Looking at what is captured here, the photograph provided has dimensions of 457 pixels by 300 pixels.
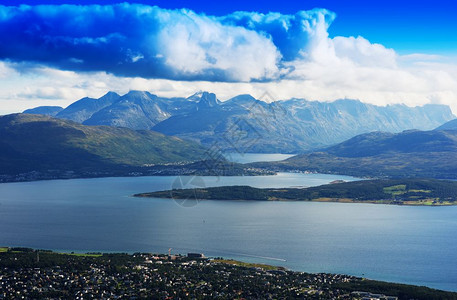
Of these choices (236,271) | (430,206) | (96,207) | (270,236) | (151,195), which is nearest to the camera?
(236,271)

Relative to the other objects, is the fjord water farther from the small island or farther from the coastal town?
the coastal town

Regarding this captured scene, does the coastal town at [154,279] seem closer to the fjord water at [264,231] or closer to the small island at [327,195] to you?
the fjord water at [264,231]

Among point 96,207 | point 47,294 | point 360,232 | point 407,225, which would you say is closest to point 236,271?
point 47,294

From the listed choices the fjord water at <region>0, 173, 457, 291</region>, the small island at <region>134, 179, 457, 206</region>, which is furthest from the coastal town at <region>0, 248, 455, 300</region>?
the small island at <region>134, 179, 457, 206</region>

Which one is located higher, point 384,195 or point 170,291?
point 384,195

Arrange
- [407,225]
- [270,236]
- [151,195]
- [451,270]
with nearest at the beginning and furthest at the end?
1. [451,270]
2. [270,236]
3. [407,225]
4. [151,195]

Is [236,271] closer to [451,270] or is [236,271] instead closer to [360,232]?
[451,270]

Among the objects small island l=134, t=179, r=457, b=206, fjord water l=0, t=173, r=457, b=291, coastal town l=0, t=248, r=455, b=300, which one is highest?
small island l=134, t=179, r=457, b=206
